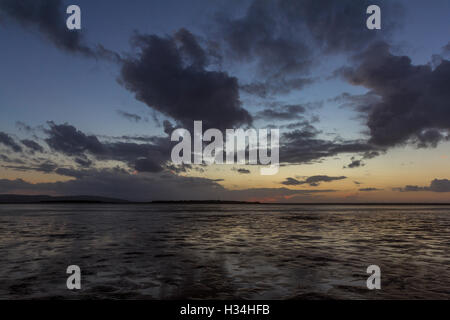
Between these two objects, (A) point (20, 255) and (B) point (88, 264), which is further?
(A) point (20, 255)

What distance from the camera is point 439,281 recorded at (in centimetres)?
1182

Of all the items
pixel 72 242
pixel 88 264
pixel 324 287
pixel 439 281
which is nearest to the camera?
pixel 324 287

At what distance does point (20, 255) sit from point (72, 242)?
5.84 metres

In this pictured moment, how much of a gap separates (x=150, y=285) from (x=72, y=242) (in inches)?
580

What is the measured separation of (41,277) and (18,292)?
2.17 metres

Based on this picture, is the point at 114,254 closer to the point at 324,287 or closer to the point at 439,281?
the point at 324,287

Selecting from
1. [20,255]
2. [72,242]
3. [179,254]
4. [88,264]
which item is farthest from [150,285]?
[72,242]

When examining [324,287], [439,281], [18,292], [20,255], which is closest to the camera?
[18,292]
